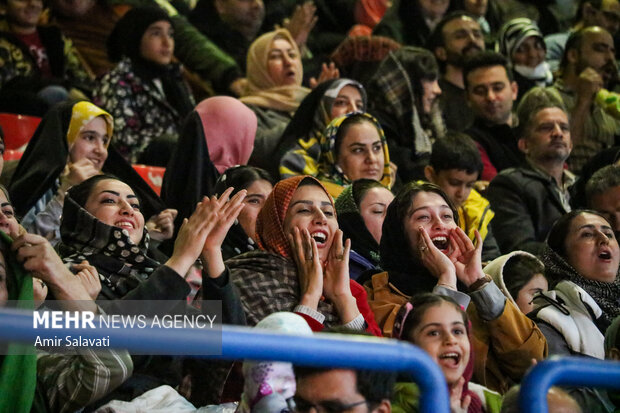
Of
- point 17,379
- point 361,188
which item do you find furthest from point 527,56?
point 17,379

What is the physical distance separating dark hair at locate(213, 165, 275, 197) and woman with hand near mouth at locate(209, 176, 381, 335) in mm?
472

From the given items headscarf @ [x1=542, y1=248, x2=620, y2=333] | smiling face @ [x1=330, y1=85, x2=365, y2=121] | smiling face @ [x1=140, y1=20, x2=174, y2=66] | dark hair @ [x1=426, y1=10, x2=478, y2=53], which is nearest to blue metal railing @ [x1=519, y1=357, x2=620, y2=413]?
headscarf @ [x1=542, y1=248, x2=620, y2=333]

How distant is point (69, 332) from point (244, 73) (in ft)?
20.9

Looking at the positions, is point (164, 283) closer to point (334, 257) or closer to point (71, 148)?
point (334, 257)

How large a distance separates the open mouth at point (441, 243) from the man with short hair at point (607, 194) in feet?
4.80

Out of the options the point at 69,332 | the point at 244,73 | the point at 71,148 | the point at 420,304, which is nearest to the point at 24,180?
the point at 71,148

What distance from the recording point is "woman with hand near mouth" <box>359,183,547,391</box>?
4.30 metres

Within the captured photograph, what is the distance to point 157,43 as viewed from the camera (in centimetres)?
713

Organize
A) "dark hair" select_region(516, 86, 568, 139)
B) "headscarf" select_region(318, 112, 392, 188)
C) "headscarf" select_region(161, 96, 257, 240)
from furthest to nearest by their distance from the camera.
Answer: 1. "dark hair" select_region(516, 86, 568, 139)
2. "headscarf" select_region(318, 112, 392, 188)
3. "headscarf" select_region(161, 96, 257, 240)

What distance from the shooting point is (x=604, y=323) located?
471 cm

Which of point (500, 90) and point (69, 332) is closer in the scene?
point (69, 332)

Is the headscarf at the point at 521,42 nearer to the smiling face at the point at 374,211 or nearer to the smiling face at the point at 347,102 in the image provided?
the smiling face at the point at 347,102

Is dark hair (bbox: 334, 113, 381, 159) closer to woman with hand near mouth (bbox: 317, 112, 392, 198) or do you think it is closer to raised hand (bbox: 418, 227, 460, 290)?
woman with hand near mouth (bbox: 317, 112, 392, 198)

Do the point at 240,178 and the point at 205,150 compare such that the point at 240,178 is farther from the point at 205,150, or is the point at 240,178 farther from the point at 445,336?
the point at 445,336
